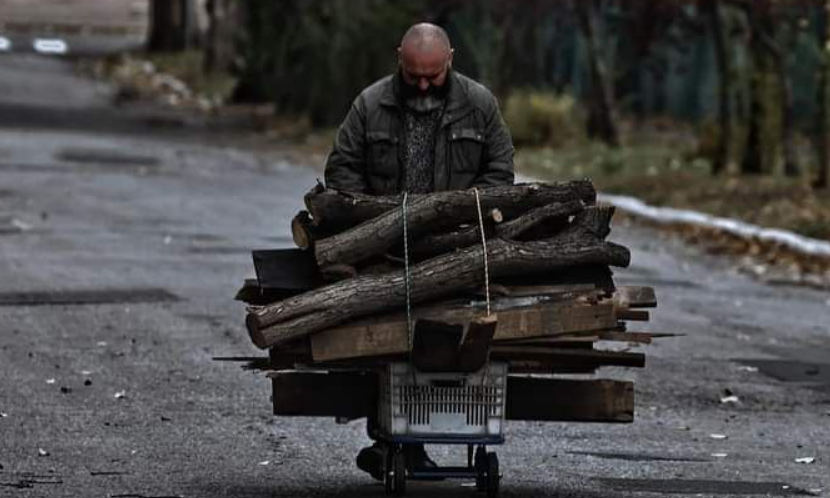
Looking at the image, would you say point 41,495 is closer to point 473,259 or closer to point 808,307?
point 473,259

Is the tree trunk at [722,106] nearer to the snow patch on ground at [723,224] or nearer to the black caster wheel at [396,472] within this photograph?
the snow patch on ground at [723,224]

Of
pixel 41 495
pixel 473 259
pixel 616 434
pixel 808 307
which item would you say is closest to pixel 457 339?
pixel 473 259

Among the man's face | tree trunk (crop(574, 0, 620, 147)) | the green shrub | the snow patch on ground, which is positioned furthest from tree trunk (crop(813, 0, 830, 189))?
the man's face

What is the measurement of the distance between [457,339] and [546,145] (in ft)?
78.6

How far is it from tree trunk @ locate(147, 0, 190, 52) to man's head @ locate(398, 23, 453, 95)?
4931 cm

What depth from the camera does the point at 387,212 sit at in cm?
893

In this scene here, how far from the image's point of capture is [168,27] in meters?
58.4

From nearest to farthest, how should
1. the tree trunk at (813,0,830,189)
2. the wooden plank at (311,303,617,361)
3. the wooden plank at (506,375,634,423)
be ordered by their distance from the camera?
the wooden plank at (311,303,617,361)
the wooden plank at (506,375,634,423)
the tree trunk at (813,0,830,189)

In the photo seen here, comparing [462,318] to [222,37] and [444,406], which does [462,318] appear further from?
[222,37]

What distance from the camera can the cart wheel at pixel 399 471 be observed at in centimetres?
915

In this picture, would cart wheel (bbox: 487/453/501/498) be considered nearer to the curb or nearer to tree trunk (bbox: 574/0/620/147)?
the curb

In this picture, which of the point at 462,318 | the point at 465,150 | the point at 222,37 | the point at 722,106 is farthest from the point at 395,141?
the point at 222,37

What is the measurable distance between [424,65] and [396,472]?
165 cm

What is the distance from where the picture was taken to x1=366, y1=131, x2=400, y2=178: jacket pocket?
9406 mm
